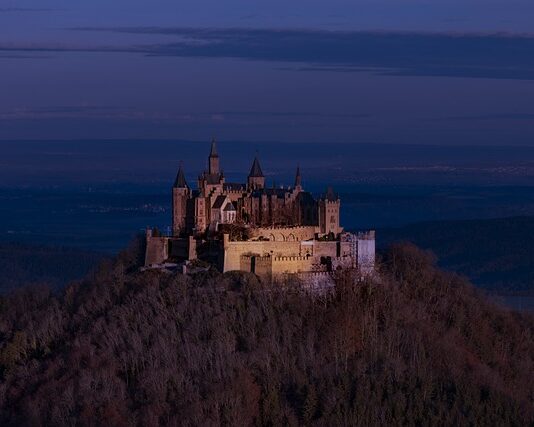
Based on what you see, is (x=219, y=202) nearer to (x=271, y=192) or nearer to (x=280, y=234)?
(x=271, y=192)

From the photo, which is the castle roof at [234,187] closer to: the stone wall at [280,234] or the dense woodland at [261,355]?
the stone wall at [280,234]

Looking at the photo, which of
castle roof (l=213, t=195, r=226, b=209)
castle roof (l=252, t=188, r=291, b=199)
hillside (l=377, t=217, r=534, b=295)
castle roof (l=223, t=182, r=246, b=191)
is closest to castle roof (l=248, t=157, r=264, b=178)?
castle roof (l=223, t=182, r=246, b=191)

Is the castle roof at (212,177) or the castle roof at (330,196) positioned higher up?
the castle roof at (212,177)

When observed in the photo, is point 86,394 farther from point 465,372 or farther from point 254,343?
point 465,372

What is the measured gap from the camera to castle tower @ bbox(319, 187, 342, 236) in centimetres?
5909

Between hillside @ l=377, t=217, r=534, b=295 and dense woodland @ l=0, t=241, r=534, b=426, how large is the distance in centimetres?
3346

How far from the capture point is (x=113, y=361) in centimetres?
5266

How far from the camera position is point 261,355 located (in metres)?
51.7

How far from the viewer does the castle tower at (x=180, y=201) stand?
5941 cm

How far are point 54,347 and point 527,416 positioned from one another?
1683cm

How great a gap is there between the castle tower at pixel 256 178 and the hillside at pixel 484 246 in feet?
103

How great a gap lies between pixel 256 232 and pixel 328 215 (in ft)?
9.50

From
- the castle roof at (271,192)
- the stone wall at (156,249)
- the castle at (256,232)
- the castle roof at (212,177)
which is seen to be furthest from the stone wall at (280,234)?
the stone wall at (156,249)

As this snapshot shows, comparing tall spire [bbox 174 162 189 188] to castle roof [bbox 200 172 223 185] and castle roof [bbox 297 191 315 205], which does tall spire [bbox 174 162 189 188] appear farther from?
castle roof [bbox 297 191 315 205]
